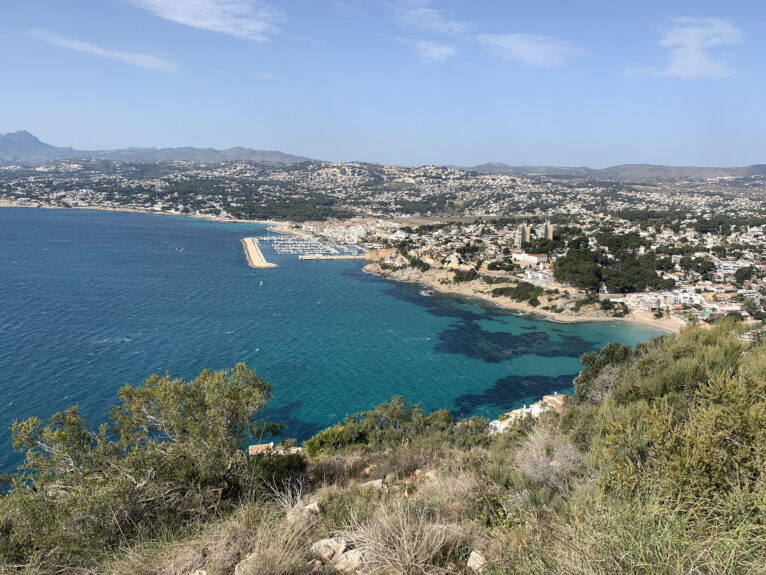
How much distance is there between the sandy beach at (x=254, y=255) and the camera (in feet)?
132

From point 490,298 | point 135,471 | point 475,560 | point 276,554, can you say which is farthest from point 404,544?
point 490,298

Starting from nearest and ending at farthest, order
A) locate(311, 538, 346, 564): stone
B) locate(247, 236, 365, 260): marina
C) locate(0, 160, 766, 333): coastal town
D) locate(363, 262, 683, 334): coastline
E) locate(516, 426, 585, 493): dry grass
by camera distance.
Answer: locate(311, 538, 346, 564): stone < locate(516, 426, 585, 493): dry grass < locate(363, 262, 683, 334): coastline < locate(0, 160, 766, 333): coastal town < locate(247, 236, 365, 260): marina

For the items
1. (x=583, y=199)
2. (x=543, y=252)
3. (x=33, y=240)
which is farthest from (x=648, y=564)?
(x=583, y=199)

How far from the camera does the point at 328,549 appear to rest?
2773 mm

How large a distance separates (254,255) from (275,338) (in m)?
24.1

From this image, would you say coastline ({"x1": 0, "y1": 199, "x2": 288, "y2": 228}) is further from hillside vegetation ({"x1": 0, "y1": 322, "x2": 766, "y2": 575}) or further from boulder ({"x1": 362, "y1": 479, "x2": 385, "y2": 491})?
boulder ({"x1": 362, "y1": 479, "x2": 385, "y2": 491})

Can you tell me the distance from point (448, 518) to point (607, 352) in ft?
45.0

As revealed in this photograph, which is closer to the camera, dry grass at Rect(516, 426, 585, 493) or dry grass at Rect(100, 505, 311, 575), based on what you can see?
dry grass at Rect(100, 505, 311, 575)

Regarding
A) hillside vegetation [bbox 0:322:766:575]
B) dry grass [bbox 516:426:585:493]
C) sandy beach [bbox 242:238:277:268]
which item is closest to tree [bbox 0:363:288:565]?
hillside vegetation [bbox 0:322:766:575]

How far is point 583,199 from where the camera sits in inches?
3428

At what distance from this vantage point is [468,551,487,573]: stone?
231 centimetres

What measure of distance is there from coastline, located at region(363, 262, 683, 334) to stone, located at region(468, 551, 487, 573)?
22.4 meters

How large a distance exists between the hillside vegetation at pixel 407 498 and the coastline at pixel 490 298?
20441mm

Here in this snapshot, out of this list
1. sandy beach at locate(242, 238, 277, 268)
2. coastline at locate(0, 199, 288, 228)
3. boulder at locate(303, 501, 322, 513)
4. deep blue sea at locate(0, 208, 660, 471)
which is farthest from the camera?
coastline at locate(0, 199, 288, 228)
